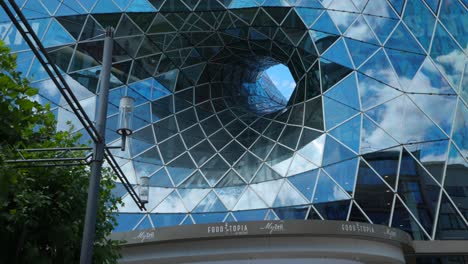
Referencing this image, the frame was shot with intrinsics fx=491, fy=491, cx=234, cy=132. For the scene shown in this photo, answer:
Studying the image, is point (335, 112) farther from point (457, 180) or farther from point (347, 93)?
point (457, 180)

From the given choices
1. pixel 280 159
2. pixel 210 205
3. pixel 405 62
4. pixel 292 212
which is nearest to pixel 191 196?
pixel 210 205

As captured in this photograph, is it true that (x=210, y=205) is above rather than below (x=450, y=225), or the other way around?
above

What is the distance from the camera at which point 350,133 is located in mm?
24344

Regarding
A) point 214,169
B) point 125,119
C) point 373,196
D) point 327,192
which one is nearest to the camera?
point 125,119

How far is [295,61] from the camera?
29.0 meters

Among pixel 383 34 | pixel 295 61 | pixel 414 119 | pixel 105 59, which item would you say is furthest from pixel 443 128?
pixel 105 59

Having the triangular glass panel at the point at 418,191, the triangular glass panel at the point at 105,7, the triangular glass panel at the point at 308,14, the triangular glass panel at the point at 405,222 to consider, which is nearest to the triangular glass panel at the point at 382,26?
the triangular glass panel at the point at 308,14

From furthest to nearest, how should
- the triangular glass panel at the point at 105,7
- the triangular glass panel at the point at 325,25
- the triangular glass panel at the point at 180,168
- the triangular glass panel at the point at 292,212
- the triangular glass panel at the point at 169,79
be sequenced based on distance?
the triangular glass panel at the point at 169,79 → the triangular glass panel at the point at 180,168 → the triangular glass panel at the point at 105,7 → the triangular glass panel at the point at 325,25 → the triangular glass panel at the point at 292,212

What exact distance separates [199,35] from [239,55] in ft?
13.7

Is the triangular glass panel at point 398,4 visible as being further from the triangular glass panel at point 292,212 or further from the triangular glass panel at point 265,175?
the triangular glass panel at point 292,212

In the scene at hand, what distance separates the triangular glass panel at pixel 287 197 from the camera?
78.9 feet

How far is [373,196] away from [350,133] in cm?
341

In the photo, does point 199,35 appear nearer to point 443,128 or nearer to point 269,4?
point 269,4

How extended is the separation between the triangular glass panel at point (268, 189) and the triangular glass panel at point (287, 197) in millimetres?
248
